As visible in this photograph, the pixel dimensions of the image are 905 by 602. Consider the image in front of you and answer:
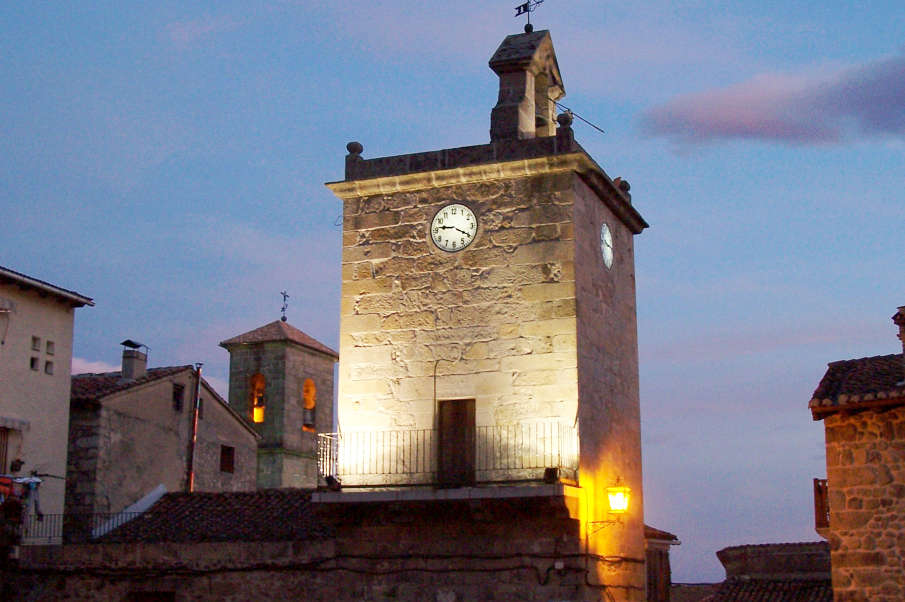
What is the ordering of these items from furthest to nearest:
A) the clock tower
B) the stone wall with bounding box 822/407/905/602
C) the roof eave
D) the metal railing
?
1. the metal railing
2. the clock tower
3. the stone wall with bounding box 822/407/905/602
4. the roof eave

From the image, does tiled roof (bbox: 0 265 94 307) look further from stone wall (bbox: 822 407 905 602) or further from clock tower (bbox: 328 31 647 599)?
stone wall (bbox: 822 407 905 602)

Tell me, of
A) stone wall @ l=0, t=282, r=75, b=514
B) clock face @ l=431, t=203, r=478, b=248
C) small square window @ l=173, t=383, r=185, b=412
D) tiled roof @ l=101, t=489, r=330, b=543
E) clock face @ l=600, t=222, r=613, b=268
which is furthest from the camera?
small square window @ l=173, t=383, r=185, b=412

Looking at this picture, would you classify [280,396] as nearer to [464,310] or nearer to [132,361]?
[132,361]

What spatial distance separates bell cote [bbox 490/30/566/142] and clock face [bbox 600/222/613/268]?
1.84 metres

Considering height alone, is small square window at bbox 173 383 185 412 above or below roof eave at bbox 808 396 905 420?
above

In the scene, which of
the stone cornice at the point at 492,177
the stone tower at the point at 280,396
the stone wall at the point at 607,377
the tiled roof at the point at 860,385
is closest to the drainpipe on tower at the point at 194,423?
the stone tower at the point at 280,396

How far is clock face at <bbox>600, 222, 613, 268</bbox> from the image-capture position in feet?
65.8

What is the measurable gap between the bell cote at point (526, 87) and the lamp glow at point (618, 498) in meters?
5.43

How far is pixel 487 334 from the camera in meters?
18.8

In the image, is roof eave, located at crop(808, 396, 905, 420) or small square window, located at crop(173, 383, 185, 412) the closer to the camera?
roof eave, located at crop(808, 396, 905, 420)

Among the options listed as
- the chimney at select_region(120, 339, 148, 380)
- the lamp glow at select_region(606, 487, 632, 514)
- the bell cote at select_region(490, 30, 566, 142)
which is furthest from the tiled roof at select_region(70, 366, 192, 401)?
the lamp glow at select_region(606, 487, 632, 514)

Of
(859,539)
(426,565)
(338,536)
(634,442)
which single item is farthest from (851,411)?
(338,536)

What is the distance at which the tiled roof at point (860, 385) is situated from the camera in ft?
57.9

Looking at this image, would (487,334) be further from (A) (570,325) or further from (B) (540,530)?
(B) (540,530)
